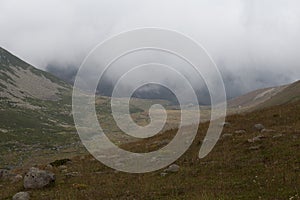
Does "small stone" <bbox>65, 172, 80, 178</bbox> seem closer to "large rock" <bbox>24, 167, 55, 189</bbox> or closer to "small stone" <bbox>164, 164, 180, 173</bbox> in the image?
"large rock" <bbox>24, 167, 55, 189</bbox>

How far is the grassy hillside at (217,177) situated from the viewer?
60.6ft

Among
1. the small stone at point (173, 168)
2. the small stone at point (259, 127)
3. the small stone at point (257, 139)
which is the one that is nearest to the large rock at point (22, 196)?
the small stone at point (173, 168)

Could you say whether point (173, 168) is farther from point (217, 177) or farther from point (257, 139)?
point (257, 139)

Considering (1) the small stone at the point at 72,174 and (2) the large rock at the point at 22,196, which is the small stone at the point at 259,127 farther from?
(2) the large rock at the point at 22,196

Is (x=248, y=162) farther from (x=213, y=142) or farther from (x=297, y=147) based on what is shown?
(x=213, y=142)

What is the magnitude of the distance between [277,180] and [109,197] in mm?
9040

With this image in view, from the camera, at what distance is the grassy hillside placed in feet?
60.6

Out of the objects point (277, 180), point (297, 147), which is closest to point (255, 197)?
point (277, 180)

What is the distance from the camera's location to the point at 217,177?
21.9 m


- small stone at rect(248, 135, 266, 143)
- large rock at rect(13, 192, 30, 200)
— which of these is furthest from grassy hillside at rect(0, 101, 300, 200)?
large rock at rect(13, 192, 30, 200)

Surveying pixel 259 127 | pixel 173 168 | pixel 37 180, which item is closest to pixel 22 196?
pixel 37 180

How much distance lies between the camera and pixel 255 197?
55.0 ft

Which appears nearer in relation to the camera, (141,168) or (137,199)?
(137,199)

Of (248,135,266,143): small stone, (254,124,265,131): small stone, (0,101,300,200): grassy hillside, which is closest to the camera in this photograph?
(0,101,300,200): grassy hillside
